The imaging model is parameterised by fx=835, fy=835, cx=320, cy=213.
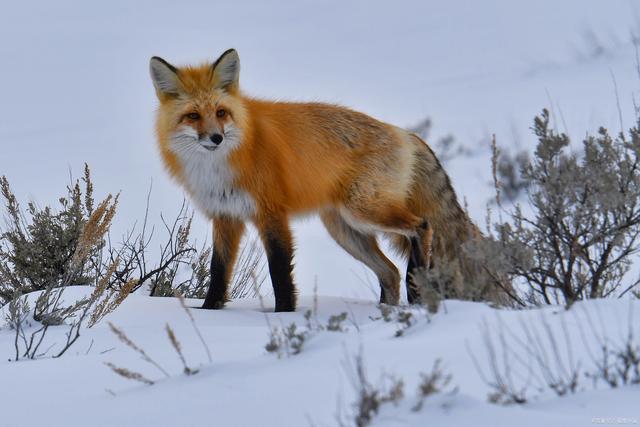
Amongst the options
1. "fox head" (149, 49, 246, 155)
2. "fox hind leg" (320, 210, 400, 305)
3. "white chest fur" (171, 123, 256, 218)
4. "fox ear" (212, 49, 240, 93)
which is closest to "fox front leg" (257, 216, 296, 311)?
"white chest fur" (171, 123, 256, 218)

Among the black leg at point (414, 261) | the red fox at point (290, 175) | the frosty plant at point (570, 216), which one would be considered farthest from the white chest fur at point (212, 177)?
the frosty plant at point (570, 216)

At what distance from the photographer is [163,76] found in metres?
4.95

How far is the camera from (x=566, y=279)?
147 inches

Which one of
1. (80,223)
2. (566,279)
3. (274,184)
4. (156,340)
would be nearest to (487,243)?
(566,279)

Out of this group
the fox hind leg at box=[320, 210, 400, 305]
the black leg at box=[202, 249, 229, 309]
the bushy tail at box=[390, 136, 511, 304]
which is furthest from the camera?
the fox hind leg at box=[320, 210, 400, 305]

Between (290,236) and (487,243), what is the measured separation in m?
1.81

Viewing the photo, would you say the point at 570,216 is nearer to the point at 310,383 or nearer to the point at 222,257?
the point at 310,383

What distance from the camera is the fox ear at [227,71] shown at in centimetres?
496

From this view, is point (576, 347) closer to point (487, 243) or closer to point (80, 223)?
point (487, 243)

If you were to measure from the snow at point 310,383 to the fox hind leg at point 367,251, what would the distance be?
230cm

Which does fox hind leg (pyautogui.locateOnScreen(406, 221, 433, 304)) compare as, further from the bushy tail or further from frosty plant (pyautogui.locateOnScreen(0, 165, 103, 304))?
frosty plant (pyautogui.locateOnScreen(0, 165, 103, 304))

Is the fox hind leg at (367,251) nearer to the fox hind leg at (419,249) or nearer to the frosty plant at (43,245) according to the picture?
the fox hind leg at (419,249)

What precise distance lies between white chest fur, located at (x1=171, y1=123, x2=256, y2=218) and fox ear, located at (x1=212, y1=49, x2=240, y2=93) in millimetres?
364

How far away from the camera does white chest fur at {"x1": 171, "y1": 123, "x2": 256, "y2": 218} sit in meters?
4.86
